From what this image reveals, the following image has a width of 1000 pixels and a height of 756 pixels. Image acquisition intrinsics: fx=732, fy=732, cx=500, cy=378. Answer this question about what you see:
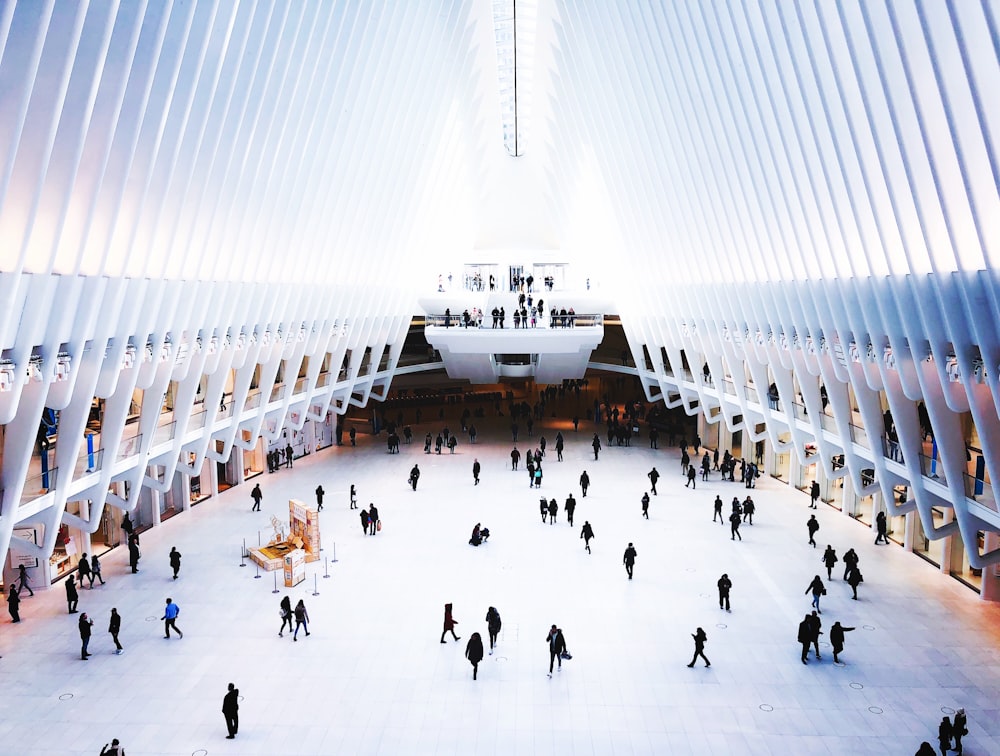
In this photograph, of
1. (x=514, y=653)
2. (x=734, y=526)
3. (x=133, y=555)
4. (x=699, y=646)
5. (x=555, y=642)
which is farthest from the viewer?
(x=734, y=526)

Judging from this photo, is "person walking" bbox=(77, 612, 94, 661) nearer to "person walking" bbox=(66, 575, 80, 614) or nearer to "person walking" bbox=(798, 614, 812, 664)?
"person walking" bbox=(66, 575, 80, 614)

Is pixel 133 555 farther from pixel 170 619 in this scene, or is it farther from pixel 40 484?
pixel 170 619

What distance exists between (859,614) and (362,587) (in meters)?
9.82

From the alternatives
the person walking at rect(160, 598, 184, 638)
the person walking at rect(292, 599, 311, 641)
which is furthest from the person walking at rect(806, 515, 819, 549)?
the person walking at rect(160, 598, 184, 638)

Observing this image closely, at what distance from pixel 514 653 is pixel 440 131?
61.3 ft

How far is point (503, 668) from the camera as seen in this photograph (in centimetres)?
1177

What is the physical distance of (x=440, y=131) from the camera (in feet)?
83.1

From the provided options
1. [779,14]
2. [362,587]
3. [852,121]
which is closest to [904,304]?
[852,121]

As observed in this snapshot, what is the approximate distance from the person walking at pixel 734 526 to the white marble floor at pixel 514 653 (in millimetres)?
609

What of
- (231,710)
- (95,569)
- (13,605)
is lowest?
(231,710)

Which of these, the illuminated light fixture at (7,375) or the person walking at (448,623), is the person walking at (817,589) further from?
the illuminated light fixture at (7,375)

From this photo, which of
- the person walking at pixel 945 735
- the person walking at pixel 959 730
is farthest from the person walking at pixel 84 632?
the person walking at pixel 959 730

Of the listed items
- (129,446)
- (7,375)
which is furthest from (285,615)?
(7,375)

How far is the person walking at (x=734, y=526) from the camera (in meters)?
17.9
